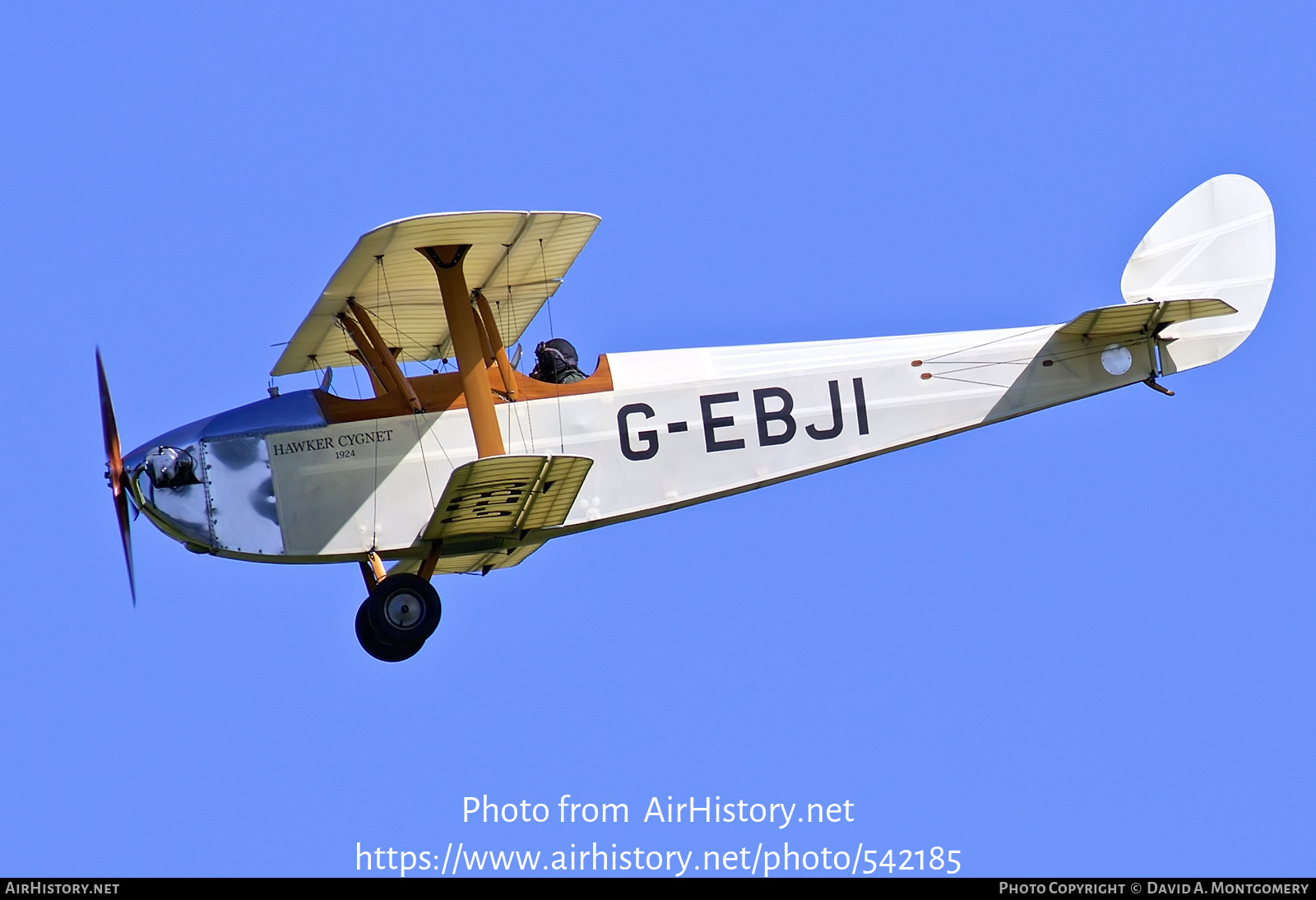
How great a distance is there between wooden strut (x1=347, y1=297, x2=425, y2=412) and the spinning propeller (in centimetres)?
180

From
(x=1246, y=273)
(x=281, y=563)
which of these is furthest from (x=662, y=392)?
(x=1246, y=273)

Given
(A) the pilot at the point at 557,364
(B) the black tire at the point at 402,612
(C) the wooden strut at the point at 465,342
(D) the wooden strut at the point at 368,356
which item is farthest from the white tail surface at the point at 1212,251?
(B) the black tire at the point at 402,612

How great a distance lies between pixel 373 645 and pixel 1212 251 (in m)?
7.53

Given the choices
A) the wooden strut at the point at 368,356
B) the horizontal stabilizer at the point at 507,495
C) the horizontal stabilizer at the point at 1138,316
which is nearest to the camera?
the horizontal stabilizer at the point at 507,495

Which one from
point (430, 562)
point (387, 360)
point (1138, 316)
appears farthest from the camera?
point (1138, 316)

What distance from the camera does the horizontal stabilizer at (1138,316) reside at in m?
13.9

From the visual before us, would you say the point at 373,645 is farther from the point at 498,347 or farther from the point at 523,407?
the point at 498,347

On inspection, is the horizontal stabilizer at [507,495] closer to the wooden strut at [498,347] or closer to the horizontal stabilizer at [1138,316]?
the wooden strut at [498,347]

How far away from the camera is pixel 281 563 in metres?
12.8

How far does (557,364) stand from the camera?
1363 cm

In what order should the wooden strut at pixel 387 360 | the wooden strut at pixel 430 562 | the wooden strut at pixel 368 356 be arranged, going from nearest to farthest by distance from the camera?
the wooden strut at pixel 430 562, the wooden strut at pixel 387 360, the wooden strut at pixel 368 356

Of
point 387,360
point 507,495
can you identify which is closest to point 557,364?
point 387,360

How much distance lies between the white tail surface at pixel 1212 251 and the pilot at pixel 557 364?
470 cm

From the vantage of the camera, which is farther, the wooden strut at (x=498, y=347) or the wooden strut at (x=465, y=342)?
the wooden strut at (x=498, y=347)
